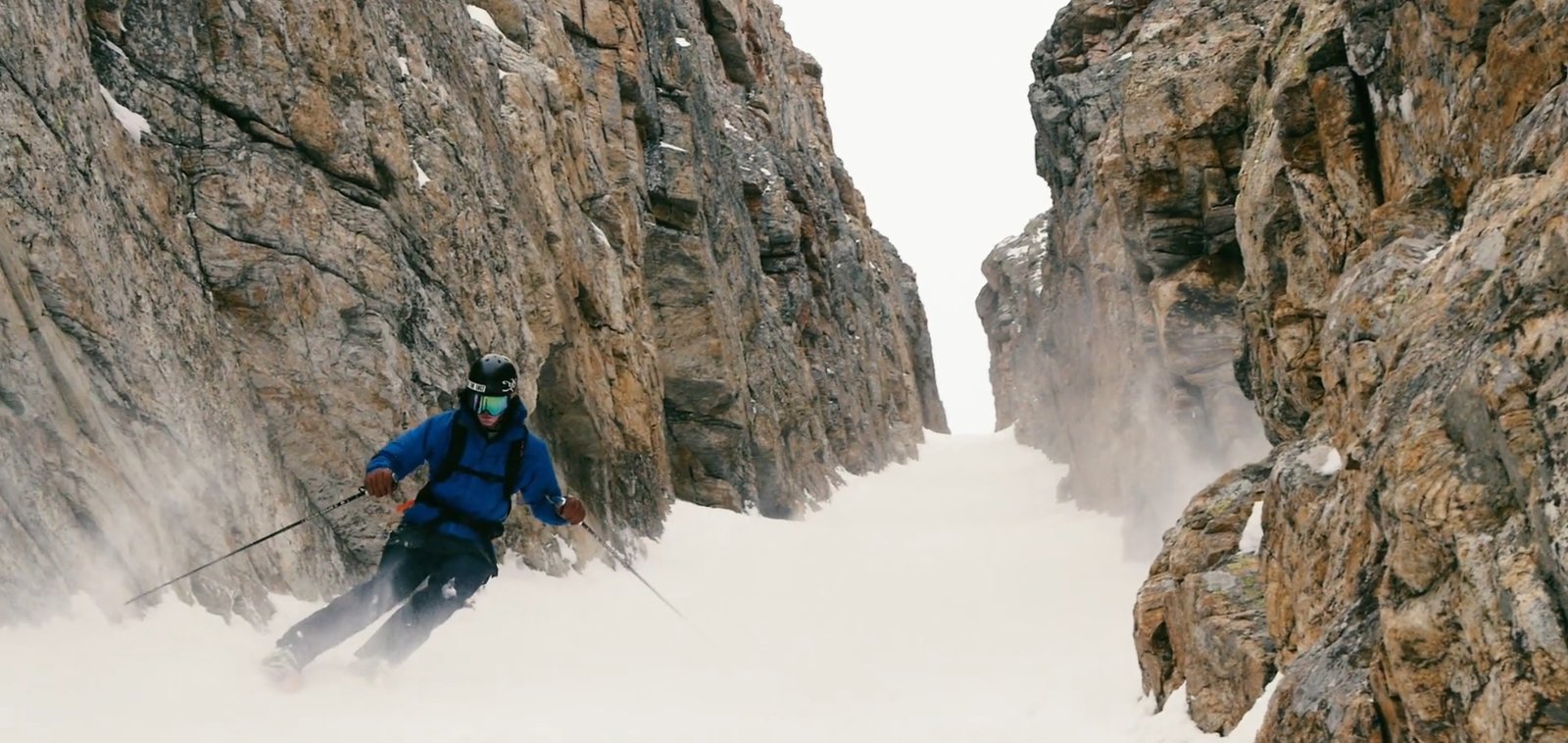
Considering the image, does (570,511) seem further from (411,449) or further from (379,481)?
(379,481)

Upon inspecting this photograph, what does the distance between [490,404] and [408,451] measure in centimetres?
73

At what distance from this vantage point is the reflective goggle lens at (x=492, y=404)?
8398 mm

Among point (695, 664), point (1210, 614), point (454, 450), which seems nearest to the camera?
point (454, 450)

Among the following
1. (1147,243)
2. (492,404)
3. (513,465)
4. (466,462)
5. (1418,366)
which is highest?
(1147,243)

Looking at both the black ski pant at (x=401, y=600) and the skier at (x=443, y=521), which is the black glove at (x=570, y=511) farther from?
the black ski pant at (x=401, y=600)

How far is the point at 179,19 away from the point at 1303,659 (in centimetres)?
1340

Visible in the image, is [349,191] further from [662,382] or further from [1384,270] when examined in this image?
[662,382]

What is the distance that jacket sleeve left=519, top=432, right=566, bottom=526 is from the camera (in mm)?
8977

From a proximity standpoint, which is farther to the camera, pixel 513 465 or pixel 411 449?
pixel 513 465

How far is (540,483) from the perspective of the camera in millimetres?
9086

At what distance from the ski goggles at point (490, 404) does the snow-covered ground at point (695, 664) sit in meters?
2.18

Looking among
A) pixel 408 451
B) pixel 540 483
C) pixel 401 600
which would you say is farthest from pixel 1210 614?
pixel 408 451

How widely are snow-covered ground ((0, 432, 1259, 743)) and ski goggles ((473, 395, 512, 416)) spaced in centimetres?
218

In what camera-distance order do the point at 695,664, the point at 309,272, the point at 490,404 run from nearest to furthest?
1. the point at 490,404
2. the point at 695,664
3. the point at 309,272
